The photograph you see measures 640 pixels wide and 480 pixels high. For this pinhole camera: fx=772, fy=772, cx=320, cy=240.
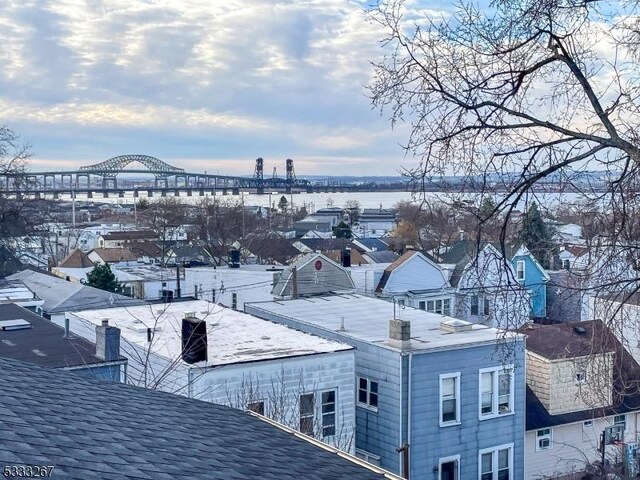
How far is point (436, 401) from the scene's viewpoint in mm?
16266

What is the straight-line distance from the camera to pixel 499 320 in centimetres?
594

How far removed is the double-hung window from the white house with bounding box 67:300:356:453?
2.04 m

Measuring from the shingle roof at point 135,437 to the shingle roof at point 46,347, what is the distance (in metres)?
8.27

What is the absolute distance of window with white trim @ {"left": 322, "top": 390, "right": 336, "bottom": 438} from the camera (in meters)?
15.4

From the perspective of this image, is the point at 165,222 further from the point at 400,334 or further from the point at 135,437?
the point at 135,437

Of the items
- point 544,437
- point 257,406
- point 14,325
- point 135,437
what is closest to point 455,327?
point 544,437

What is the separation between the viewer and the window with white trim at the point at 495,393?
16938 millimetres

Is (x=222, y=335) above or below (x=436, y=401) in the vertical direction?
above

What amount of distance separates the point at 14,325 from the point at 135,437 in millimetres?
13345

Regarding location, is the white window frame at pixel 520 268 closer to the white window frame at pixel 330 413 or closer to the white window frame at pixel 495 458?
the white window frame at pixel 495 458

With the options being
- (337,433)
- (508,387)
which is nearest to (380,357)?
(337,433)

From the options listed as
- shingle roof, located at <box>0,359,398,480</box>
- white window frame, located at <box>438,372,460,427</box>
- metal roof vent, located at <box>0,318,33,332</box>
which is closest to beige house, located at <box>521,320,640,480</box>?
white window frame, located at <box>438,372,460,427</box>

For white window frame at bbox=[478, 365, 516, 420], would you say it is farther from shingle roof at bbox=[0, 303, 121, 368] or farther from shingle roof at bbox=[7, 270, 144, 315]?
shingle roof at bbox=[7, 270, 144, 315]

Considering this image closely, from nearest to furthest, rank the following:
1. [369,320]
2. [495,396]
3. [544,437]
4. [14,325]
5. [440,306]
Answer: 1. [14,325]
2. [495,396]
3. [369,320]
4. [544,437]
5. [440,306]
